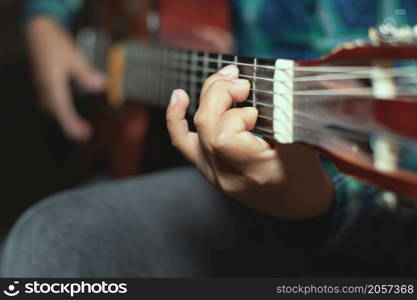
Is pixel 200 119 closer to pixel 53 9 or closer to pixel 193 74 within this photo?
pixel 193 74

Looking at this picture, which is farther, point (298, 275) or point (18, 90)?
point (18, 90)

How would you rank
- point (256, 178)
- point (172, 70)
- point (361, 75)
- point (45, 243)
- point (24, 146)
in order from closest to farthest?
point (361, 75)
point (256, 178)
point (45, 243)
point (172, 70)
point (24, 146)

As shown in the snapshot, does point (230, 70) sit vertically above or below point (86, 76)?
below

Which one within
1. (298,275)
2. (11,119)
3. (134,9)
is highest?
(134,9)

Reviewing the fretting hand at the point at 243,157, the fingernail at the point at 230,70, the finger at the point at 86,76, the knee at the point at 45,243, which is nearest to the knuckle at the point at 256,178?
the fretting hand at the point at 243,157

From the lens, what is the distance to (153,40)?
1084 millimetres

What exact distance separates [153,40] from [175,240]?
51cm

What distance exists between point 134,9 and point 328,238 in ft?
2.26

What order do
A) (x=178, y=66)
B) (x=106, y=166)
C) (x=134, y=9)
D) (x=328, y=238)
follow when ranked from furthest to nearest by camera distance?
(x=106, y=166) → (x=134, y=9) → (x=178, y=66) → (x=328, y=238)

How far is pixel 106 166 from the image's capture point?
124 cm

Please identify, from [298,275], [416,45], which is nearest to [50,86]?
[298,275]

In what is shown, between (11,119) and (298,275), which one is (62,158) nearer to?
(11,119)

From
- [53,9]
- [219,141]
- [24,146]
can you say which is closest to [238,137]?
[219,141]

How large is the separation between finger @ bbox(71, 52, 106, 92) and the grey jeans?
0.46 meters
